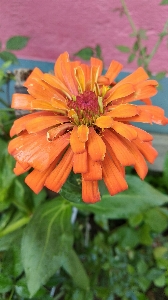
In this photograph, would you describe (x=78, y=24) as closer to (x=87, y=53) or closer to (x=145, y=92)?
(x=87, y=53)

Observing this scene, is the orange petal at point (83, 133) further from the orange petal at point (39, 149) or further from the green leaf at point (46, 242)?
the green leaf at point (46, 242)

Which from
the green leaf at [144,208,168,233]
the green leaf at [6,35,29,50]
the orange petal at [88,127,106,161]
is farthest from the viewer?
the green leaf at [144,208,168,233]

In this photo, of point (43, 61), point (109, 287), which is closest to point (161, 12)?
point (43, 61)

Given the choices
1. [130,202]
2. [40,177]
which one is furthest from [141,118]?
[130,202]

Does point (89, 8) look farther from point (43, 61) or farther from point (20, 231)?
point (20, 231)

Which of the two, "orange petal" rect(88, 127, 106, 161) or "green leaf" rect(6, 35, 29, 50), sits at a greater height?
"green leaf" rect(6, 35, 29, 50)

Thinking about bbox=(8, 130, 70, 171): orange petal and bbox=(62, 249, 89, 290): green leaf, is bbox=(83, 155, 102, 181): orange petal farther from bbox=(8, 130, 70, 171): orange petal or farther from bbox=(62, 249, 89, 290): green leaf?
bbox=(62, 249, 89, 290): green leaf

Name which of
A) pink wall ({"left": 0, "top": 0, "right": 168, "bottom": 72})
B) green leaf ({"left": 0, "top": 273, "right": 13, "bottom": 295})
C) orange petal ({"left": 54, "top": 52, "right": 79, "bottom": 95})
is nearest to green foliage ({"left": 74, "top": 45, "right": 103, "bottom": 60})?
pink wall ({"left": 0, "top": 0, "right": 168, "bottom": 72})
